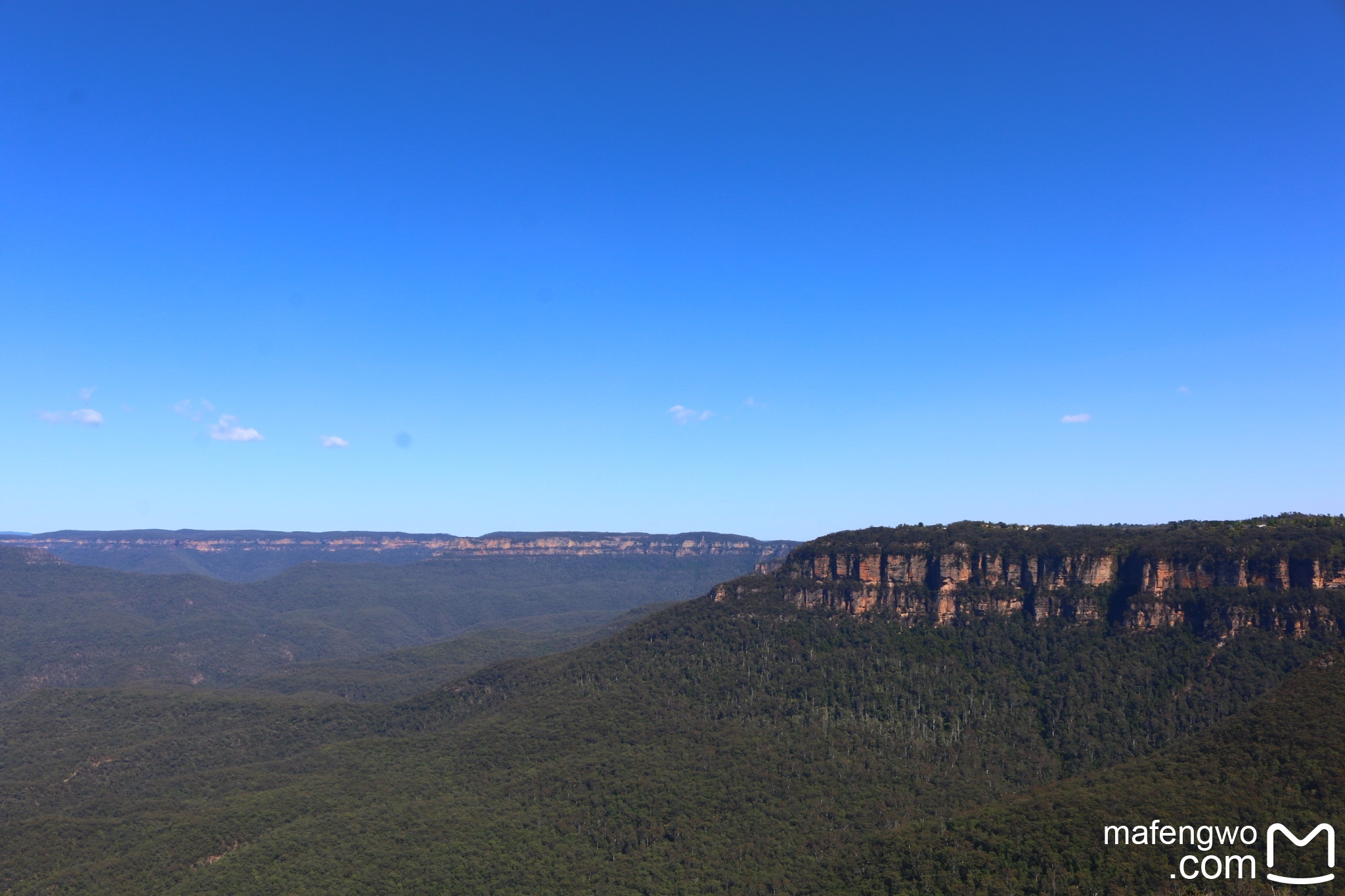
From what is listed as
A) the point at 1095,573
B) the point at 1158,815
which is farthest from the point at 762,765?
the point at 1095,573

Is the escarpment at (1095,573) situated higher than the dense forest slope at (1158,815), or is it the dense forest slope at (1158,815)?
the escarpment at (1095,573)

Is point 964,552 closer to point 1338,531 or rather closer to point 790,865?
point 1338,531

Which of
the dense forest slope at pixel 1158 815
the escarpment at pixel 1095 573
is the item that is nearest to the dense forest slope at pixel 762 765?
the dense forest slope at pixel 1158 815

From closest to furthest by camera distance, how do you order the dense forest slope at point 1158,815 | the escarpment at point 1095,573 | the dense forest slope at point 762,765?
the dense forest slope at point 1158,815, the dense forest slope at point 762,765, the escarpment at point 1095,573

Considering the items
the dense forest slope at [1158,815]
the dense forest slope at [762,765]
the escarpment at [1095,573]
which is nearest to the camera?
the dense forest slope at [1158,815]

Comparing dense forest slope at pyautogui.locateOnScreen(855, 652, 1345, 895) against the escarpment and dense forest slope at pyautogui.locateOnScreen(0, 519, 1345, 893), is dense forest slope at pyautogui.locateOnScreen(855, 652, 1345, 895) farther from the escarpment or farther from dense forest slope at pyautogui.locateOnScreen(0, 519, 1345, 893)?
the escarpment

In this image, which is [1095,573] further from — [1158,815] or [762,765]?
[1158,815]

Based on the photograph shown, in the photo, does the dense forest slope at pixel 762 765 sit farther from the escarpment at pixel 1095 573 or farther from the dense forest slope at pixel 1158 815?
the escarpment at pixel 1095 573

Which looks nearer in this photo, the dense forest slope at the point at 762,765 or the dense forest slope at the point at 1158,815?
the dense forest slope at the point at 1158,815
